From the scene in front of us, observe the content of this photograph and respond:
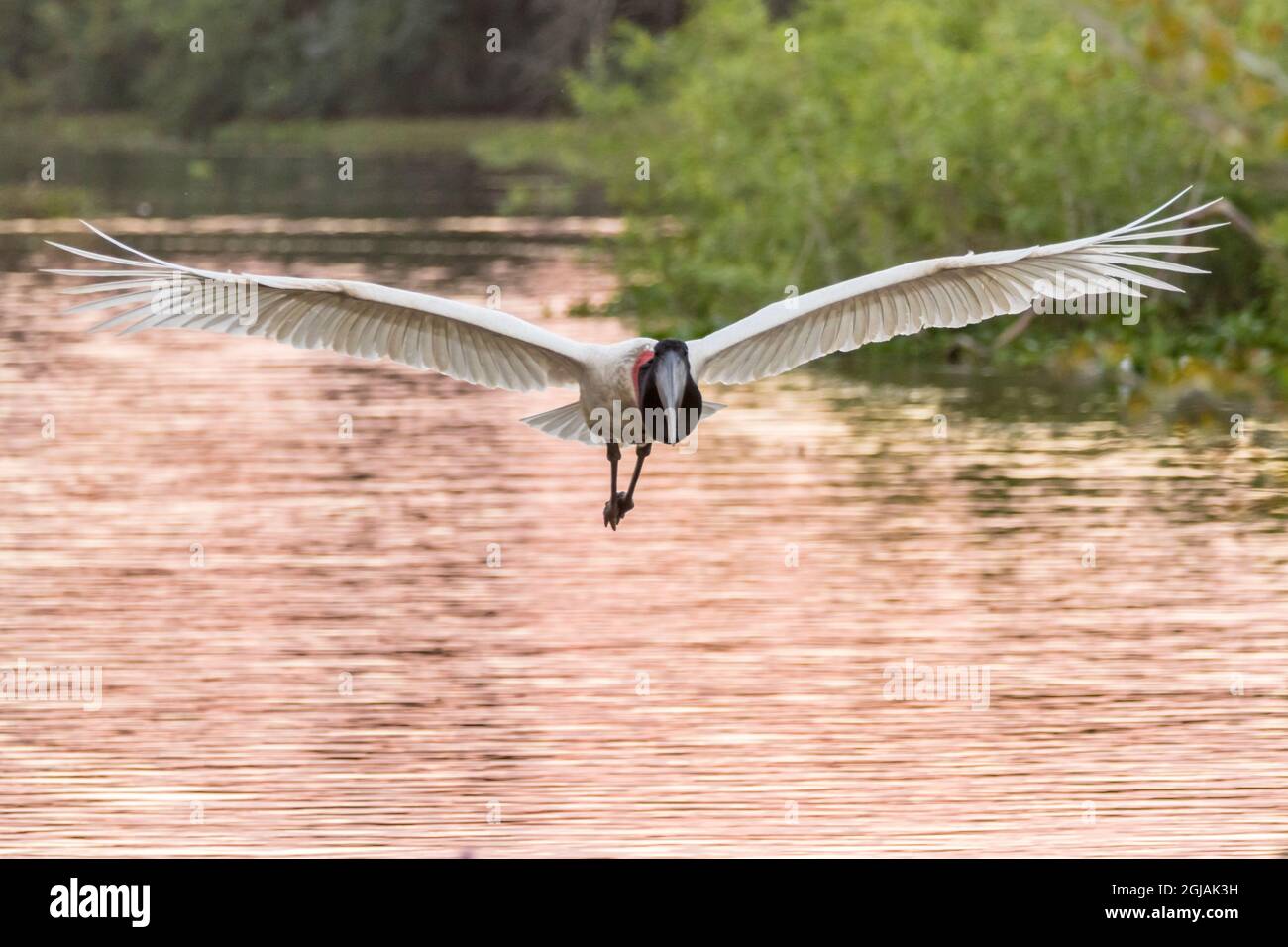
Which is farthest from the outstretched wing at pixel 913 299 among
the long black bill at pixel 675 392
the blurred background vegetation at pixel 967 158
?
the blurred background vegetation at pixel 967 158

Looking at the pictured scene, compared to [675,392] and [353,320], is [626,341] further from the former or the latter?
[675,392]

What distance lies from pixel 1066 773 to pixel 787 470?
997 centimetres

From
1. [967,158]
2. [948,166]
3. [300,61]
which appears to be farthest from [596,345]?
[300,61]

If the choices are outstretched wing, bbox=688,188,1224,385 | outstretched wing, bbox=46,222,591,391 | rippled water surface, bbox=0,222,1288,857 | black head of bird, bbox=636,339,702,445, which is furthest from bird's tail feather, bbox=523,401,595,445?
rippled water surface, bbox=0,222,1288,857

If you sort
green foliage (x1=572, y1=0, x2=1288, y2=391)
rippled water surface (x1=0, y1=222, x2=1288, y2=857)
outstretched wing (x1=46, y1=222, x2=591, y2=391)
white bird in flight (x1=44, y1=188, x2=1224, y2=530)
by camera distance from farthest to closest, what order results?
green foliage (x1=572, y1=0, x2=1288, y2=391) → rippled water surface (x1=0, y1=222, x2=1288, y2=857) → outstretched wing (x1=46, y1=222, x2=591, y2=391) → white bird in flight (x1=44, y1=188, x2=1224, y2=530)

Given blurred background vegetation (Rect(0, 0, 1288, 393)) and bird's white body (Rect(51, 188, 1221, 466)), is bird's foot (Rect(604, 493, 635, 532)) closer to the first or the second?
bird's white body (Rect(51, 188, 1221, 466))

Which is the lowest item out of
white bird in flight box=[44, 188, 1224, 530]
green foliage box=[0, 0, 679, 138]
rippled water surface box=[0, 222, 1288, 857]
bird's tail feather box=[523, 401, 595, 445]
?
rippled water surface box=[0, 222, 1288, 857]

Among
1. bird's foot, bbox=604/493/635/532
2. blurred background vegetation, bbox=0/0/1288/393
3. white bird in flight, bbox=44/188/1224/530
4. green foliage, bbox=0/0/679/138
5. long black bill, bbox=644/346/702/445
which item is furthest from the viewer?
green foliage, bbox=0/0/679/138

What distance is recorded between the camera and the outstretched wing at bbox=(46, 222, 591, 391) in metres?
10.9

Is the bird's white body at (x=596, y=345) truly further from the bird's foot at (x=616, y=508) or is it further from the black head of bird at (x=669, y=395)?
the bird's foot at (x=616, y=508)

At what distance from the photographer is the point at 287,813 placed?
13445 mm

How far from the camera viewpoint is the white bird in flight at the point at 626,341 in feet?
35.3

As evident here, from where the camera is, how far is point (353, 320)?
11.9 metres
